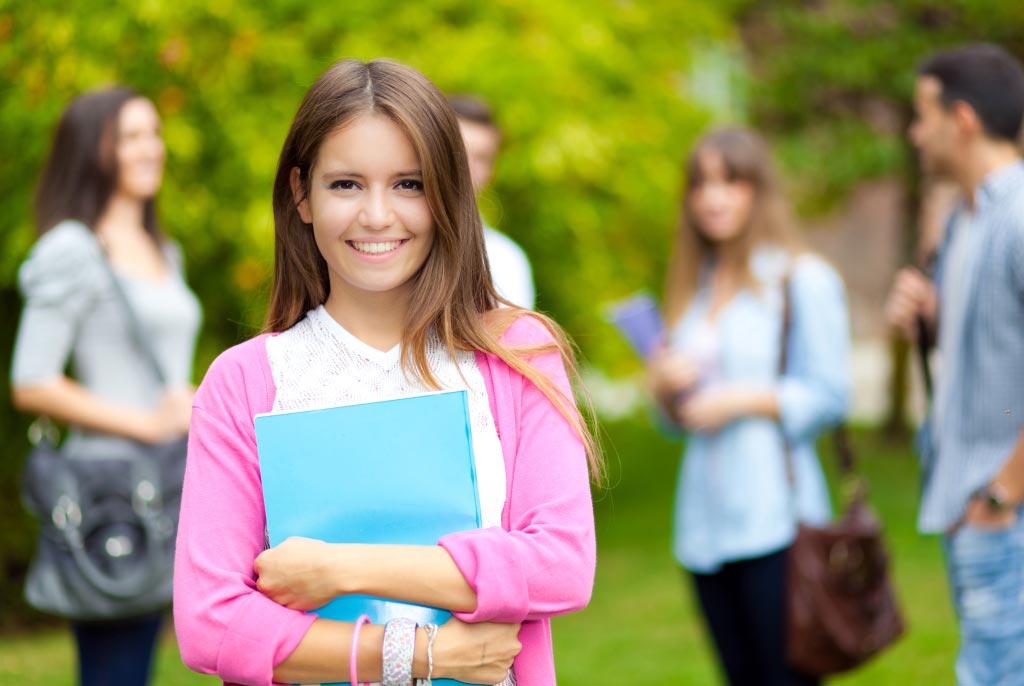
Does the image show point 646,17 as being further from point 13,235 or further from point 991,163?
point 991,163

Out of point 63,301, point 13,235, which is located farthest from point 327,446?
point 13,235

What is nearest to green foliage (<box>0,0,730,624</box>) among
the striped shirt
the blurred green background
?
the blurred green background

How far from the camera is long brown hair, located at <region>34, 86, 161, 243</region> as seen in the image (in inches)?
133

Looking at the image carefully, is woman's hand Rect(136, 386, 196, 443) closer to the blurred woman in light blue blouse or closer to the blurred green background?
the blurred woman in light blue blouse

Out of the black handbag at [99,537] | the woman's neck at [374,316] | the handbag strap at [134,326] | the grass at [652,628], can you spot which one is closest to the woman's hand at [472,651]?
the woman's neck at [374,316]

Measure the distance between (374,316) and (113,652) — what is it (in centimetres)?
178

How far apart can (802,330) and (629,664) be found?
2.85 meters

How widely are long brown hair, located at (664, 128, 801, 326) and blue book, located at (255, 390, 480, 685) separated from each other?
7.48 feet

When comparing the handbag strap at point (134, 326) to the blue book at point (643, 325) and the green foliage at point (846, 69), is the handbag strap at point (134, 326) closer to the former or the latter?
the blue book at point (643, 325)

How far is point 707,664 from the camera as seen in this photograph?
5.93 m

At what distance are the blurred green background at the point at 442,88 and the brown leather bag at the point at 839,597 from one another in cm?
226

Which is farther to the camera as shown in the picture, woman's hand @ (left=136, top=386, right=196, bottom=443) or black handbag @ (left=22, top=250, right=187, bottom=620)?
woman's hand @ (left=136, top=386, right=196, bottom=443)

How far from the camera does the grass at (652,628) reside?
568 centimetres

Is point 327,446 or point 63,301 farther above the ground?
point 63,301
